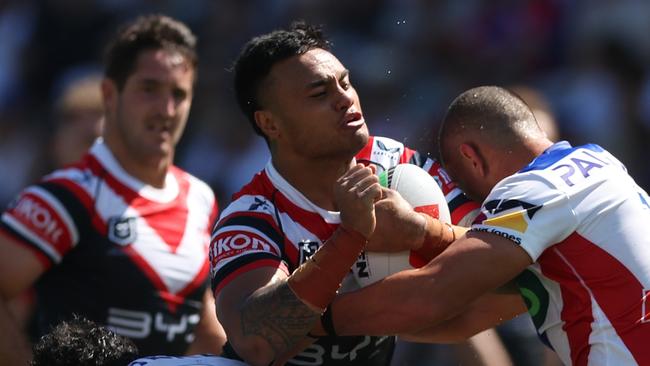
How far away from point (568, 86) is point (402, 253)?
5833mm

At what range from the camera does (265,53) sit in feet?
17.6

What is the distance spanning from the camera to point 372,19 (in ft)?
38.9

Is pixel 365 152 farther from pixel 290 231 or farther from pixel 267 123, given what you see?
pixel 290 231

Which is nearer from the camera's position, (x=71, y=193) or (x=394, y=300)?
(x=394, y=300)

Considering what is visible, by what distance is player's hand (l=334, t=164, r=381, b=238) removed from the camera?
15.4 ft

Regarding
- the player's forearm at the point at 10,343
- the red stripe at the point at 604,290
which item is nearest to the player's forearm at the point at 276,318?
the red stripe at the point at 604,290

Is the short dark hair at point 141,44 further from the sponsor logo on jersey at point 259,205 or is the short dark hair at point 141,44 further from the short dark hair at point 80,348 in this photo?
the short dark hair at point 80,348

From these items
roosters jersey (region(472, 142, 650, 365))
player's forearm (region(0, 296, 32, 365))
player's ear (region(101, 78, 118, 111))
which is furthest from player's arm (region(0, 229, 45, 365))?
roosters jersey (region(472, 142, 650, 365))

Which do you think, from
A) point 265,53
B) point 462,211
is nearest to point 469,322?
point 462,211

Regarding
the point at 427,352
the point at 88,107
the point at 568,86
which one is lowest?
the point at 427,352

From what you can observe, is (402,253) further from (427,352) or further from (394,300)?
(427,352)

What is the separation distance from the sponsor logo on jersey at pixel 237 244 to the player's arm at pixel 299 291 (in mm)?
143

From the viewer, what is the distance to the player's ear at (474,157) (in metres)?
5.15

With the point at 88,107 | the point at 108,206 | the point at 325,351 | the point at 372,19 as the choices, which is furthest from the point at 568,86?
the point at 325,351
